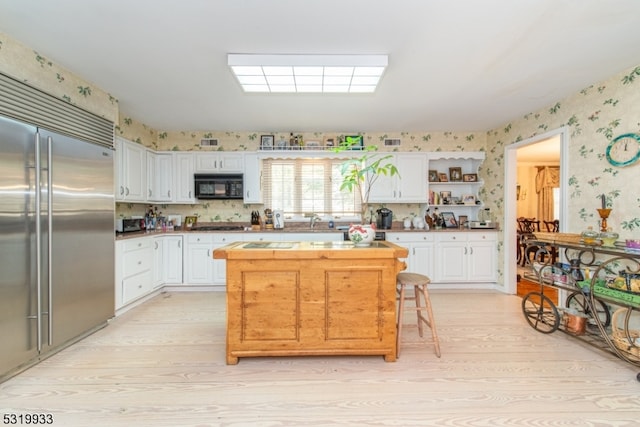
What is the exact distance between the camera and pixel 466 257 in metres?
4.27

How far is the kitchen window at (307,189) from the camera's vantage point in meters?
4.68

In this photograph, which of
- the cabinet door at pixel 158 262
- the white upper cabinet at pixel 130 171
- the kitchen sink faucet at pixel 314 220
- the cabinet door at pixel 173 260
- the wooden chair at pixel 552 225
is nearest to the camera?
the white upper cabinet at pixel 130 171

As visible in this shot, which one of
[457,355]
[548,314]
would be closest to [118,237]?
[457,355]

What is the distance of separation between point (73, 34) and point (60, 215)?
1399 millimetres

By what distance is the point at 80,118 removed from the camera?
8.39 ft

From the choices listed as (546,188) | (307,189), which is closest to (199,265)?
(307,189)

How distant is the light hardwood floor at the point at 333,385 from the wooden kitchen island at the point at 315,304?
19 cm

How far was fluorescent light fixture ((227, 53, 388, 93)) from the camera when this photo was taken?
2.30 m

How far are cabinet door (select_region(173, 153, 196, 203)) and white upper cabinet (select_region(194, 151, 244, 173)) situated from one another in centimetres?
12

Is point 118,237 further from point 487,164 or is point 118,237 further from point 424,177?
point 487,164

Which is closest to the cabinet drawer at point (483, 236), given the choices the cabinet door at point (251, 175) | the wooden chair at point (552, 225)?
the wooden chair at point (552, 225)

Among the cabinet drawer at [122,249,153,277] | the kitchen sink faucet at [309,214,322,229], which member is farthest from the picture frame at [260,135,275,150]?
the cabinet drawer at [122,249,153,277]

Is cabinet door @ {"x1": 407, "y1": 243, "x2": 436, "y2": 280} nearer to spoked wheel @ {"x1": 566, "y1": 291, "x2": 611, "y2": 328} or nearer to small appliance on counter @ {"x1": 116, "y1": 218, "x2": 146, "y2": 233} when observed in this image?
spoked wheel @ {"x1": 566, "y1": 291, "x2": 611, "y2": 328}

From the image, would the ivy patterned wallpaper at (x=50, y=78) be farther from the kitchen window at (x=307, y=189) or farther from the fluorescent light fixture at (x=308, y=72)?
the kitchen window at (x=307, y=189)
